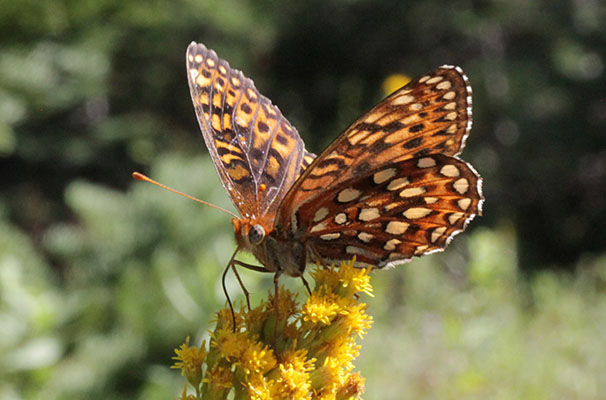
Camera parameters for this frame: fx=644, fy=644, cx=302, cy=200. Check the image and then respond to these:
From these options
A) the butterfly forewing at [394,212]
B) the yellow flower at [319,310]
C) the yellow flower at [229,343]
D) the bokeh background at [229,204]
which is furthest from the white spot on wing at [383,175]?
the bokeh background at [229,204]

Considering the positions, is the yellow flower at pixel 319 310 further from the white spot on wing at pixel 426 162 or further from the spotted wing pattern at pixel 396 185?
the white spot on wing at pixel 426 162

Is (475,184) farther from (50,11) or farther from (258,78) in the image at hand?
(258,78)

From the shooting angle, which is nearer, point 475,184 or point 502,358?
point 475,184

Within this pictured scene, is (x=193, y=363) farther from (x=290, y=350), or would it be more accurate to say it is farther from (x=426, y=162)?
(x=426, y=162)

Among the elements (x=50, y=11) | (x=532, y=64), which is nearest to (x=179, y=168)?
(x=50, y=11)

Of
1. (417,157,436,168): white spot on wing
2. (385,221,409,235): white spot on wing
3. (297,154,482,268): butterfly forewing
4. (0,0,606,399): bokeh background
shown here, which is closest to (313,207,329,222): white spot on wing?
(297,154,482,268): butterfly forewing

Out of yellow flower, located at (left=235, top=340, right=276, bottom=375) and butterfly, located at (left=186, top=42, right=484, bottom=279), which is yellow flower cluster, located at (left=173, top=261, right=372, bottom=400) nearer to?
yellow flower, located at (left=235, top=340, right=276, bottom=375)
